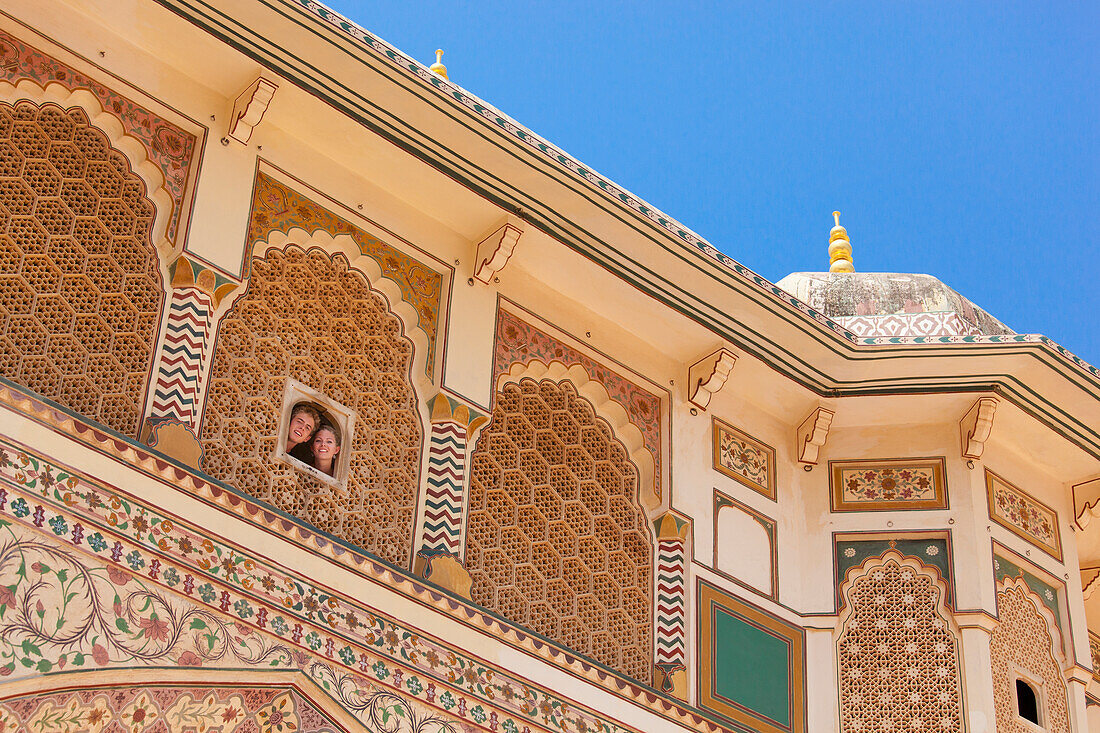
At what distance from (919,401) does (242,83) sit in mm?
3247

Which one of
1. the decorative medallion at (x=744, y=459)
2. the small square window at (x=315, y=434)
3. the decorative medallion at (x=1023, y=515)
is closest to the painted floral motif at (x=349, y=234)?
the small square window at (x=315, y=434)

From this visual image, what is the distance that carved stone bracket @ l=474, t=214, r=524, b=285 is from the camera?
6727 millimetres

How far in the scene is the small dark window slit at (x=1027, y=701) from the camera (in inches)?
289

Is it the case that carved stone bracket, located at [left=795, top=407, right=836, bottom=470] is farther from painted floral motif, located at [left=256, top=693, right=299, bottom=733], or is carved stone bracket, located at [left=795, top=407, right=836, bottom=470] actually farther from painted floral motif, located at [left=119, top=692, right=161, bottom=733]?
painted floral motif, located at [left=119, top=692, right=161, bottom=733]

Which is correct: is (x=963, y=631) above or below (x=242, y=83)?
below

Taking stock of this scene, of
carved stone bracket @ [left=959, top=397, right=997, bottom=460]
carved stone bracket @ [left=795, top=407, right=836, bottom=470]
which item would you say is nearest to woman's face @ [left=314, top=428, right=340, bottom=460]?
carved stone bracket @ [left=795, top=407, right=836, bottom=470]

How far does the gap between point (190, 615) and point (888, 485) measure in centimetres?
349

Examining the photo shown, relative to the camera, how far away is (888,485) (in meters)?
7.57

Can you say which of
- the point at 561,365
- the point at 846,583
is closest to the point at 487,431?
the point at 561,365

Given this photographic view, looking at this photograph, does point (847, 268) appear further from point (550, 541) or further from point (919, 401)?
point (550, 541)

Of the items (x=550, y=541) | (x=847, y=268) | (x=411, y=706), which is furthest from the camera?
(x=847, y=268)

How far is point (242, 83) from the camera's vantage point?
20.5 feet

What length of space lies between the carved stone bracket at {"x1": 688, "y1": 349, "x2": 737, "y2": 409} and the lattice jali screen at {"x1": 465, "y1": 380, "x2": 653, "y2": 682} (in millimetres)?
455

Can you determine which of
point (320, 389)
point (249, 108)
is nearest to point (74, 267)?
point (249, 108)
